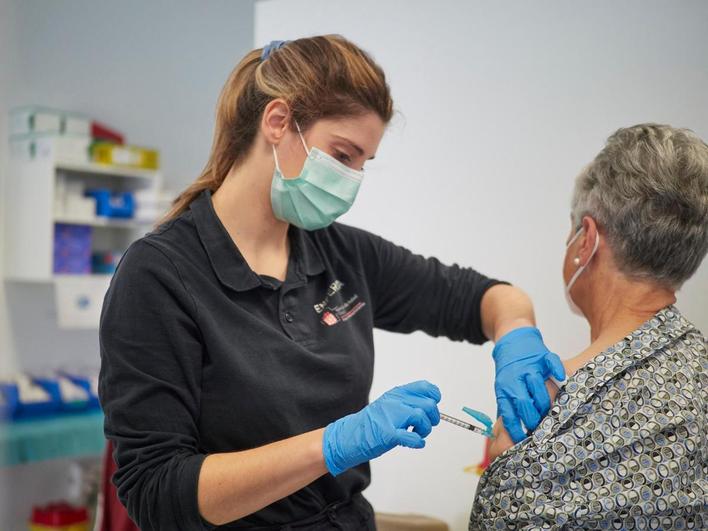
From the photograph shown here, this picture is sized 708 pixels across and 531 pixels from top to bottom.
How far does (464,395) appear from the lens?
2035 millimetres

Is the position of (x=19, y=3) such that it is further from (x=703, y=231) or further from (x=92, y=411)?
(x=703, y=231)

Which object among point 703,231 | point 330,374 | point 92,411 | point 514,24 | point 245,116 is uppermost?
point 514,24

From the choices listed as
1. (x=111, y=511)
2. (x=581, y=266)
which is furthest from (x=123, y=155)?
(x=581, y=266)

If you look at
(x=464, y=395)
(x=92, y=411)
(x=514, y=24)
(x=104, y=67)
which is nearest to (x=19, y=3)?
(x=104, y=67)

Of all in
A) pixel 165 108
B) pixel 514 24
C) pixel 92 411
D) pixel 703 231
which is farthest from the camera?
pixel 165 108

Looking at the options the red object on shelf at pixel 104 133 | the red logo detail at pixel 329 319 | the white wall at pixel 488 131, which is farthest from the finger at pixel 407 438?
the red object on shelf at pixel 104 133

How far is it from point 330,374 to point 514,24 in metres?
1.14

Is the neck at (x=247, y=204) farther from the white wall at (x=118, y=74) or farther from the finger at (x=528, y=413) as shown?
the white wall at (x=118, y=74)

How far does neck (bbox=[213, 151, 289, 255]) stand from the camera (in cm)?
128

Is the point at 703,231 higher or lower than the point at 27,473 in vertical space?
higher

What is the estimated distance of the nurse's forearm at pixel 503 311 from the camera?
1444 millimetres

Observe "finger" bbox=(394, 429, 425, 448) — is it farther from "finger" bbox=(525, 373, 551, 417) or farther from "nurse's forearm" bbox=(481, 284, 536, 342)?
"nurse's forearm" bbox=(481, 284, 536, 342)

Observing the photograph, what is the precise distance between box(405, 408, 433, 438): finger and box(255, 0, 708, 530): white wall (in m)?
0.92

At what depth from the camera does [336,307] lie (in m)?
1.37
